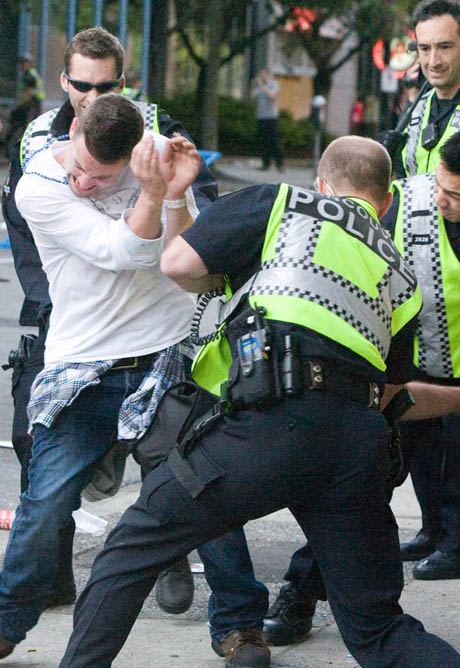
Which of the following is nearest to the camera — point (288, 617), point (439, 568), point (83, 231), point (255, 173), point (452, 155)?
point (83, 231)

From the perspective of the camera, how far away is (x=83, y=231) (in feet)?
12.7

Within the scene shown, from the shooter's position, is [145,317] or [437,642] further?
[145,317]

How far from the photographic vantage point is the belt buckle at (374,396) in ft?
11.4

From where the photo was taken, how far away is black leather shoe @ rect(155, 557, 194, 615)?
177 inches

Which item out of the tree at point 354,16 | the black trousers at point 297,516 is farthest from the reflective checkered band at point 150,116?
the tree at point 354,16

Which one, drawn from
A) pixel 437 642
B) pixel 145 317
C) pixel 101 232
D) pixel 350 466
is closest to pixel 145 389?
pixel 145 317

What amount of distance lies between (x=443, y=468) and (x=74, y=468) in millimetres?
1804

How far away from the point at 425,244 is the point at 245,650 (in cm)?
156

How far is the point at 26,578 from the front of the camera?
390cm

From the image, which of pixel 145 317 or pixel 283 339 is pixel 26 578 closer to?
pixel 145 317

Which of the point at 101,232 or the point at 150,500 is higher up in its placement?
the point at 101,232

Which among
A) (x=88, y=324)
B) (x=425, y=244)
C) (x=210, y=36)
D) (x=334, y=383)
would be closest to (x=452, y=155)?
(x=425, y=244)

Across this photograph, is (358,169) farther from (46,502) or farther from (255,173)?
(255,173)

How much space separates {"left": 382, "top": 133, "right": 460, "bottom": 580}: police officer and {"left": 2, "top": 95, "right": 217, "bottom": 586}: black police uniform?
2.35ft
